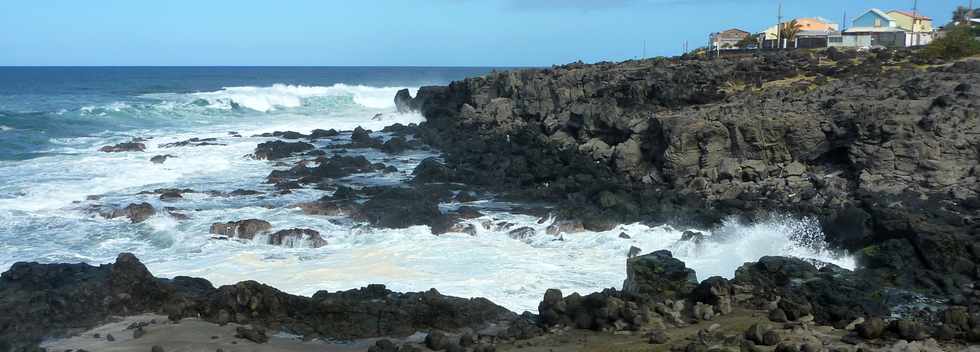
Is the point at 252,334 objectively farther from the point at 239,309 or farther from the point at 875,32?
the point at 875,32

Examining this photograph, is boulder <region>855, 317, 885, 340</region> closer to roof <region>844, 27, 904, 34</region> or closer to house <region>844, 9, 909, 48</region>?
house <region>844, 9, 909, 48</region>

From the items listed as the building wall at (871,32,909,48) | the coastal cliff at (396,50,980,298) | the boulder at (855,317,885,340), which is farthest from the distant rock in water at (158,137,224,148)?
the building wall at (871,32,909,48)

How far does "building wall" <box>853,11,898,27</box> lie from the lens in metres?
58.8

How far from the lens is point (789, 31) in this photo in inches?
2339

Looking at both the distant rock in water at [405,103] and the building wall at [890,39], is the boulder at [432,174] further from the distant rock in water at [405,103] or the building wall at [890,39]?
the building wall at [890,39]

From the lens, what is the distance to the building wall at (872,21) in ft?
193

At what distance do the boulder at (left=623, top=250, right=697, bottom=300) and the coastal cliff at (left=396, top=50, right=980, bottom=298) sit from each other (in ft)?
11.3

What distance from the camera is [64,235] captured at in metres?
21.3

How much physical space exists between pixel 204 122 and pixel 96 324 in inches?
1889


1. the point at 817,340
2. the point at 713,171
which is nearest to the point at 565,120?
the point at 713,171

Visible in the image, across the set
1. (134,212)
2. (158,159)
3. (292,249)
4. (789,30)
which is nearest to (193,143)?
(158,159)

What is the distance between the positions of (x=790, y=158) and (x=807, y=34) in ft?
127

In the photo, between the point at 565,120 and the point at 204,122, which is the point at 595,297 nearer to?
the point at 565,120

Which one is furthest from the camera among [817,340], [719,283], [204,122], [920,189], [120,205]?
[204,122]
